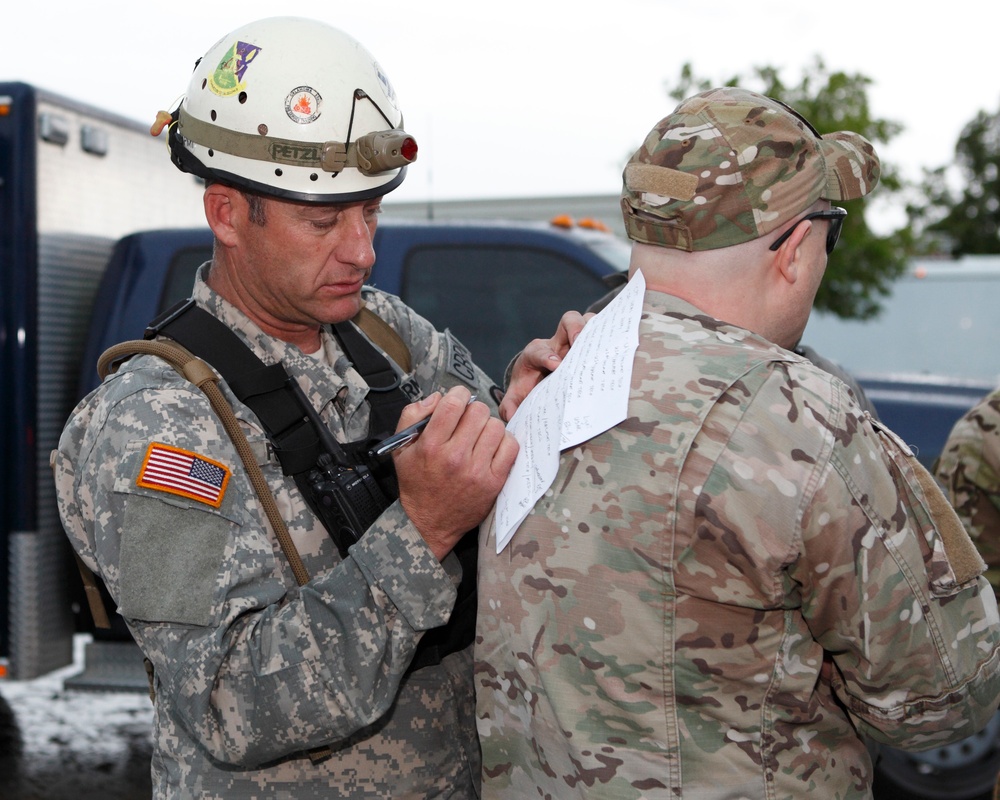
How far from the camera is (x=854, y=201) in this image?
12359 millimetres

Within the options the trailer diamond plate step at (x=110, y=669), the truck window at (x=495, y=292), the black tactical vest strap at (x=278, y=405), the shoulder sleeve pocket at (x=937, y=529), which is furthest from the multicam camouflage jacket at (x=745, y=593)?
the trailer diamond plate step at (x=110, y=669)

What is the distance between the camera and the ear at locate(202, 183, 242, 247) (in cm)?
202

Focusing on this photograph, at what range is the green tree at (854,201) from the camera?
39.7ft

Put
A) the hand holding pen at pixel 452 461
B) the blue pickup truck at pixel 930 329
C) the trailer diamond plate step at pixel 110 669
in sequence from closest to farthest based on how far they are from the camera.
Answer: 1. the hand holding pen at pixel 452 461
2. the trailer diamond plate step at pixel 110 669
3. the blue pickup truck at pixel 930 329

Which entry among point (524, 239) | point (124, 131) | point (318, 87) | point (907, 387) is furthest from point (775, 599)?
point (124, 131)

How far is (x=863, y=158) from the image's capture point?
1626 mm

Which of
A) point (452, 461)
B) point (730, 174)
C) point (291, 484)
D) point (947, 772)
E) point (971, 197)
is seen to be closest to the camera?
point (730, 174)

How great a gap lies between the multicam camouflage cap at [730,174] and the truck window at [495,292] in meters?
2.63

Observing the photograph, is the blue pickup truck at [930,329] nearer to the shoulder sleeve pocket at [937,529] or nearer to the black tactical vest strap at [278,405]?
the black tactical vest strap at [278,405]

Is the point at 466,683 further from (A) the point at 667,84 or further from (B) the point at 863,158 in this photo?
(A) the point at 667,84

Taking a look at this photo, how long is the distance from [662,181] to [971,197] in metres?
37.9

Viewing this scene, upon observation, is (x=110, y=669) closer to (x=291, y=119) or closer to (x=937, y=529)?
(x=291, y=119)

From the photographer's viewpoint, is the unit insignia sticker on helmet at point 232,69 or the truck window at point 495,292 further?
the truck window at point 495,292

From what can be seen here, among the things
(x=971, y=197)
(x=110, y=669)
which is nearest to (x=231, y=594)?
(x=110, y=669)
